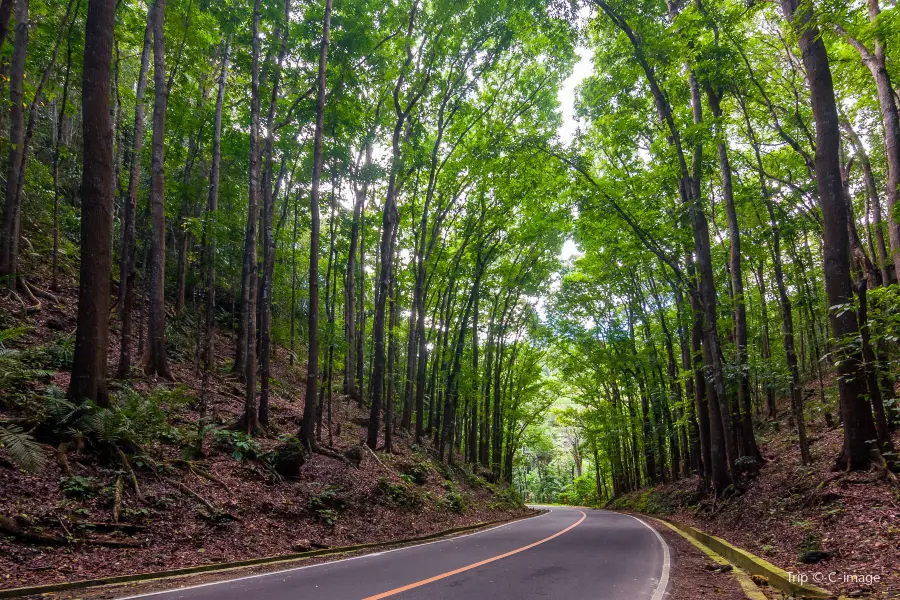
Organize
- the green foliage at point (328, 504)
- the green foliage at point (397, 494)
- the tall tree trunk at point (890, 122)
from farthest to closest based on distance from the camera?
the green foliage at point (397, 494), the green foliage at point (328, 504), the tall tree trunk at point (890, 122)

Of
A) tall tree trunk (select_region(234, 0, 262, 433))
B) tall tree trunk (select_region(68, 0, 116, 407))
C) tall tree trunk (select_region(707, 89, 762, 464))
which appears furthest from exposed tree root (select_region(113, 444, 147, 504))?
tall tree trunk (select_region(707, 89, 762, 464))

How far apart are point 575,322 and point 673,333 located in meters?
5.04

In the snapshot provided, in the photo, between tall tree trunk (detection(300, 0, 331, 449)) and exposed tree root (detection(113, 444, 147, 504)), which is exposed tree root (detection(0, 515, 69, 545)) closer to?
exposed tree root (detection(113, 444, 147, 504))

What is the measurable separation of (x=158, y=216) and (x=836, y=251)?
15.2 m

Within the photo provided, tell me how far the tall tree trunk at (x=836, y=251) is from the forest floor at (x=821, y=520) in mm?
707

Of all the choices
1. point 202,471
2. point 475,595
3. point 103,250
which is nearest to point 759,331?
point 475,595

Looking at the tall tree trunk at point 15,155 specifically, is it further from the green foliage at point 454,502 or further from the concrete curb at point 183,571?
the green foliage at point 454,502

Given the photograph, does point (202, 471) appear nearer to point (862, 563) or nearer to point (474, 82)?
point (862, 563)

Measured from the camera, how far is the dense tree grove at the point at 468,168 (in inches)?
329

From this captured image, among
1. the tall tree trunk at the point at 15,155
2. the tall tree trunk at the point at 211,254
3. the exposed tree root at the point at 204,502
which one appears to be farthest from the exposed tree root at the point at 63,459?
the tall tree trunk at the point at 15,155

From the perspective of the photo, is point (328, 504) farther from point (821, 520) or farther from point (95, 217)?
point (821, 520)
